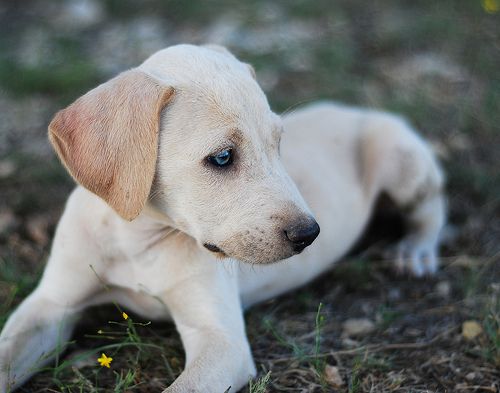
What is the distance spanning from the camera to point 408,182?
5.17 metres

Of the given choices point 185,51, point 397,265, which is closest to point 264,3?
point 397,265

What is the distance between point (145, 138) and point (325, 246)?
184cm

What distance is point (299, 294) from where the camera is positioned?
4625mm

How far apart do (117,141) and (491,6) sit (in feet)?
21.5

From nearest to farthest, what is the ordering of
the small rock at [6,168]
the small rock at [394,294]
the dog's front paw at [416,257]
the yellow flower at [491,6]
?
the small rock at [394,294], the dog's front paw at [416,257], the small rock at [6,168], the yellow flower at [491,6]

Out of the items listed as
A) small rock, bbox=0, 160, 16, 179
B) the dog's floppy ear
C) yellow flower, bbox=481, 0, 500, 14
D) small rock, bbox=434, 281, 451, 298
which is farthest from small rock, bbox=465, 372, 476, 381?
yellow flower, bbox=481, 0, 500, 14

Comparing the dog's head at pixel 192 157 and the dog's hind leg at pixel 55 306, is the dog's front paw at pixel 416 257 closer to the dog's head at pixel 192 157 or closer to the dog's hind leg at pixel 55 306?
the dog's head at pixel 192 157

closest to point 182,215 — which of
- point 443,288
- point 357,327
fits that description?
point 357,327

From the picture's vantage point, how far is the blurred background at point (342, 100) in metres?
3.96

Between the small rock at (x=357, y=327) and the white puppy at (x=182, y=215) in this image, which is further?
the small rock at (x=357, y=327)

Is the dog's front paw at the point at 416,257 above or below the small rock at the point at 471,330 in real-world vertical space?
below

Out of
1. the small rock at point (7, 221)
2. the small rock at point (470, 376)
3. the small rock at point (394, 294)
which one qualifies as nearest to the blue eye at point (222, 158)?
the small rock at point (470, 376)

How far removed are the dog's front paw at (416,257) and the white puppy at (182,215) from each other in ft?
2.16

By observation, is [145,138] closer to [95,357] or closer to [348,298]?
[95,357]
